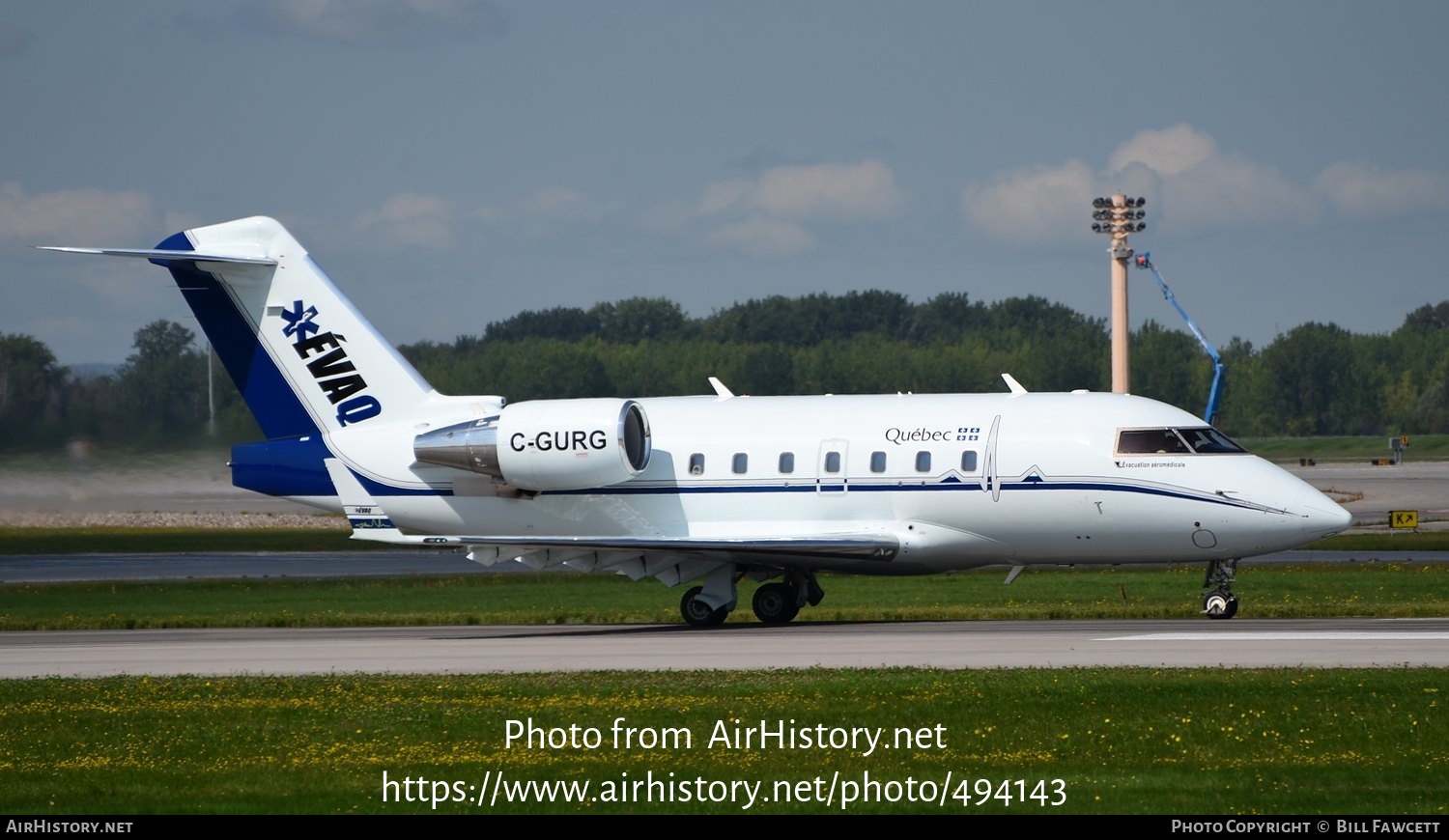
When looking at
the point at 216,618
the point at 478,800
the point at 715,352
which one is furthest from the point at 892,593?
the point at 715,352

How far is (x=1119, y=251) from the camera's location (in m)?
81.6

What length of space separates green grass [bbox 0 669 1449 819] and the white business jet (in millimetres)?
7339

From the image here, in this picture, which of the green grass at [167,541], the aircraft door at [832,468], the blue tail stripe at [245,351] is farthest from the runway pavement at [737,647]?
the green grass at [167,541]

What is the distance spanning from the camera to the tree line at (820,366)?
38.2 metres

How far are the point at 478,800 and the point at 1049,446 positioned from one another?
611 inches

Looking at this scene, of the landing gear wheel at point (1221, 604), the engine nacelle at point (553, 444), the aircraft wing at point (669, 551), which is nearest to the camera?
the landing gear wheel at point (1221, 604)

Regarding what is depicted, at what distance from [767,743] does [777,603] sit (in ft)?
45.6

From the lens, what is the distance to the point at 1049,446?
27141mm

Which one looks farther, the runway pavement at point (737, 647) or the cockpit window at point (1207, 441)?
the cockpit window at point (1207, 441)

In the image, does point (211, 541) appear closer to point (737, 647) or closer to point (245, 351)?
point (245, 351)

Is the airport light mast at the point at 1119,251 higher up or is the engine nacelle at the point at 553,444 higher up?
the airport light mast at the point at 1119,251

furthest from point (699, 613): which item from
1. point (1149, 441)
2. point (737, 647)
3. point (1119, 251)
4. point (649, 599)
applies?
point (1119, 251)

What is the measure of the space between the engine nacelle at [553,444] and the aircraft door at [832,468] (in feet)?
9.68

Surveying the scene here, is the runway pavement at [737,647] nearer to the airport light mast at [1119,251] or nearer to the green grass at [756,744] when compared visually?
the green grass at [756,744]
